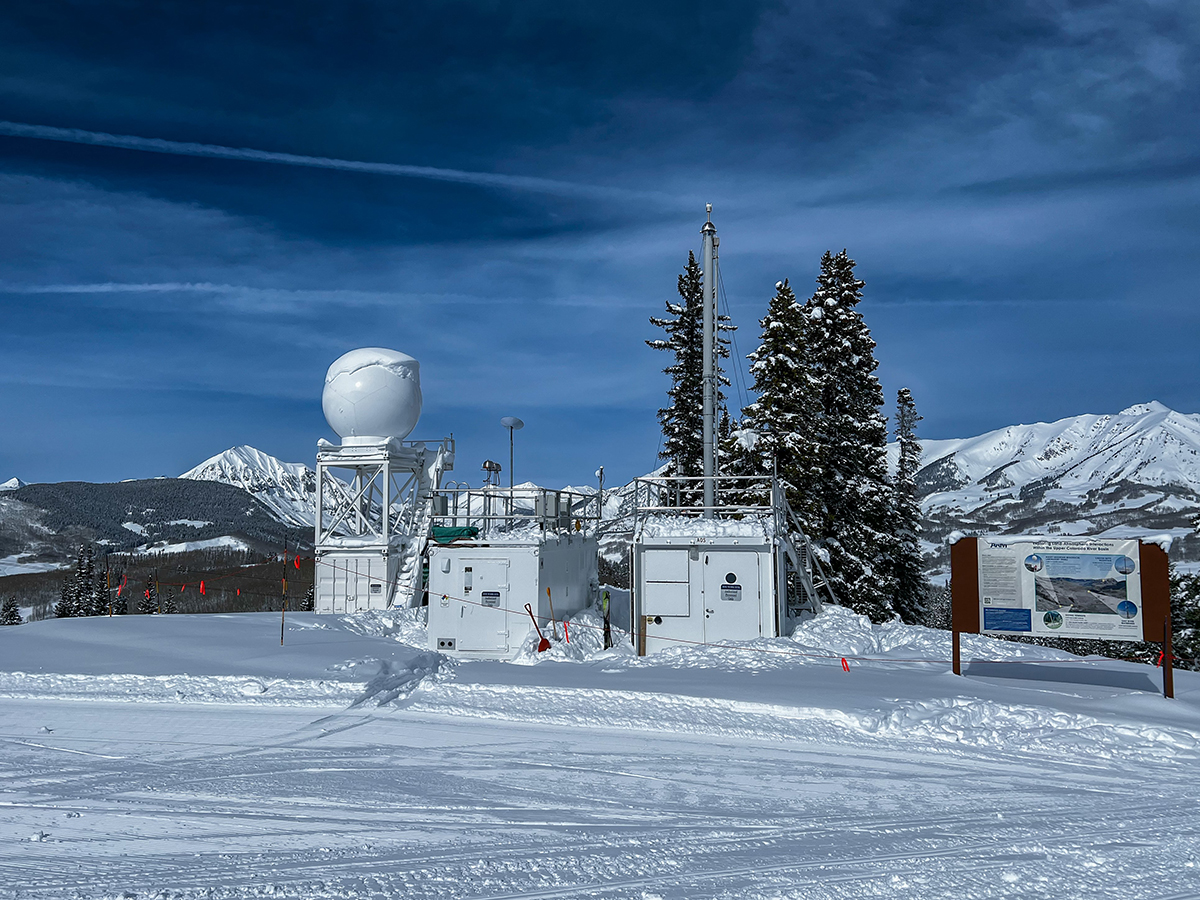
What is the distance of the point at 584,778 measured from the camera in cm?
827

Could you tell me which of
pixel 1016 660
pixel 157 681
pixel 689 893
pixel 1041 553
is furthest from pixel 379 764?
pixel 1016 660

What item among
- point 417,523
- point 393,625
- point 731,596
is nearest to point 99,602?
Result: point 417,523

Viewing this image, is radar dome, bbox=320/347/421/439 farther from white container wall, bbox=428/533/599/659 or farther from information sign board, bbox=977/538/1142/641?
information sign board, bbox=977/538/1142/641

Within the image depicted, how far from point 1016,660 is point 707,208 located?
1455 centimetres

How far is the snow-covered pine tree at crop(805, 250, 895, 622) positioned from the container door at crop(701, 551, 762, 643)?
24.0 ft

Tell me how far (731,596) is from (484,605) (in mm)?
5342

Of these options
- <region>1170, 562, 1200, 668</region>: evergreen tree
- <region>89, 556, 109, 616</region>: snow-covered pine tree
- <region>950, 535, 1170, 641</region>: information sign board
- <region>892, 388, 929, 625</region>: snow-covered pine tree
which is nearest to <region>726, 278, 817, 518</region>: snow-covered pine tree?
<region>892, 388, 929, 625</region>: snow-covered pine tree

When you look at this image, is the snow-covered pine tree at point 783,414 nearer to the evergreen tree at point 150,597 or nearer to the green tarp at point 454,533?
the green tarp at point 454,533

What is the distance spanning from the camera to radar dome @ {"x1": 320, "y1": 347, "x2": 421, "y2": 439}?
28.3 metres

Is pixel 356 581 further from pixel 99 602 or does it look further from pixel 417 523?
pixel 99 602

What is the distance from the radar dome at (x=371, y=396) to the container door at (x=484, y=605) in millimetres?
10393

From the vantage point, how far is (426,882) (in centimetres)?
554

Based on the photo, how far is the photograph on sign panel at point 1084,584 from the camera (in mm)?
12438

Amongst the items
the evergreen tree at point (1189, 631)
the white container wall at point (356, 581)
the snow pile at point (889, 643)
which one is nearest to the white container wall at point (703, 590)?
the snow pile at point (889, 643)
